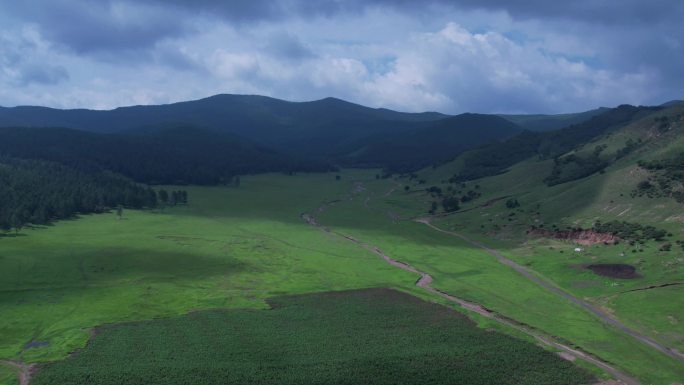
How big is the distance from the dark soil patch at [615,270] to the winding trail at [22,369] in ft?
315

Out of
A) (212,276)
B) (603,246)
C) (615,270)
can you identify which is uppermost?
(603,246)

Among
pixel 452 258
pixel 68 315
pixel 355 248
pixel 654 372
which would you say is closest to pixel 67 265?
pixel 68 315

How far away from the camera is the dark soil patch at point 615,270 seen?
107856mm

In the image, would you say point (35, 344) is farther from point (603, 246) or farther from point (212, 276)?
point (603, 246)

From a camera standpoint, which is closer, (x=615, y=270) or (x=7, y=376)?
(x=7, y=376)

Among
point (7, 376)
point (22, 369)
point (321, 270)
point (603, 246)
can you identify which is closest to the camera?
point (7, 376)

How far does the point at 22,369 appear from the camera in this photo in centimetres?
6512

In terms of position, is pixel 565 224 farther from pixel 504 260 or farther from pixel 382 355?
pixel 382 355

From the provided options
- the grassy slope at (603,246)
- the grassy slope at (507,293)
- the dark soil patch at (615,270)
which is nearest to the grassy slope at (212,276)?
the grassy slope at (507,293)

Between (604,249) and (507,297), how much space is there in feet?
132

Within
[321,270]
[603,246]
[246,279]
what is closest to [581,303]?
[603,246]

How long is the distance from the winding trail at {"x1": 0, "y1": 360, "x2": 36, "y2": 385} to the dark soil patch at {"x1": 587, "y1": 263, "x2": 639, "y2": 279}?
3776 inches

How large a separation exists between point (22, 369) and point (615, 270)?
3937 inches

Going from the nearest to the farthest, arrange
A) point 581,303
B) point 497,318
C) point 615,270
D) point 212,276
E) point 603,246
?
1. point 497,318
2. point 581,303
3. point 212,276
4. point 615,270
5. point 603,246
